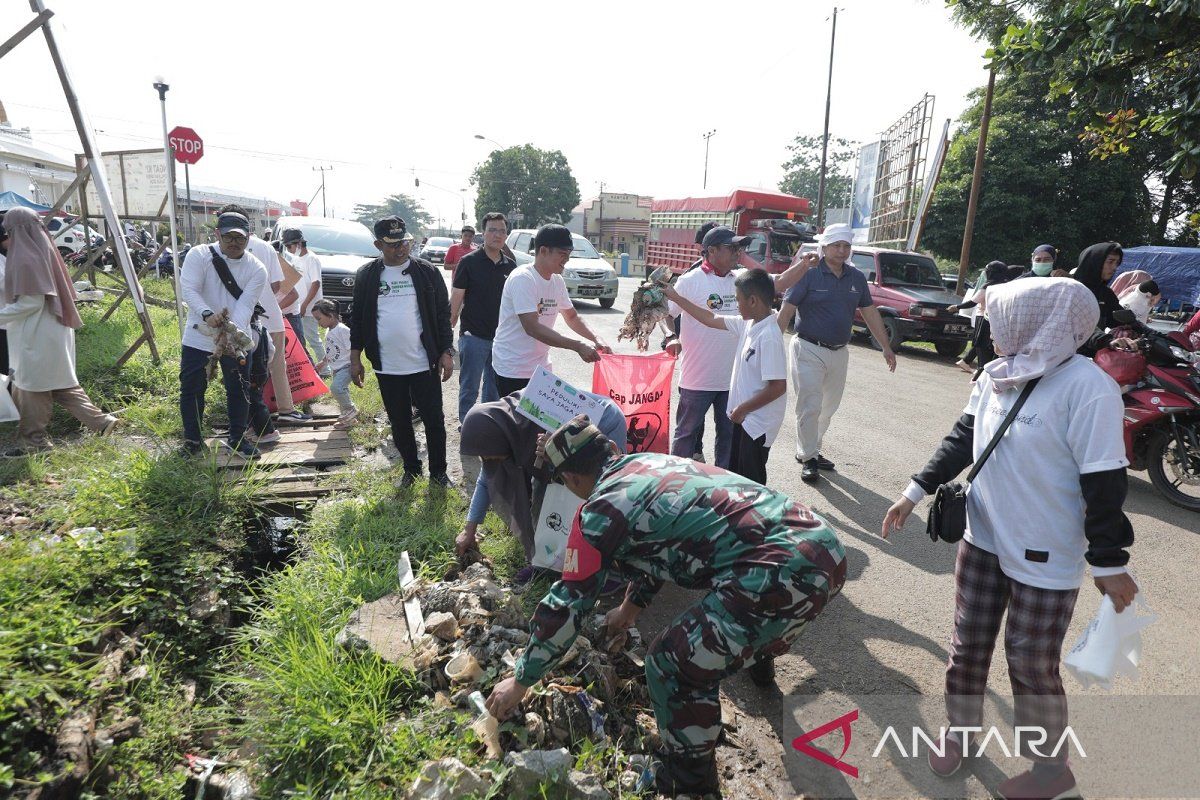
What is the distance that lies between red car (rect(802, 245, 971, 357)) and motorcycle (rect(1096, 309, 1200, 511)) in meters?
5.82

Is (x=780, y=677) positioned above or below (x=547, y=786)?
→ below

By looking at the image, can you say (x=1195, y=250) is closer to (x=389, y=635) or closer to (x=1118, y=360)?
(x=1118, y=360)

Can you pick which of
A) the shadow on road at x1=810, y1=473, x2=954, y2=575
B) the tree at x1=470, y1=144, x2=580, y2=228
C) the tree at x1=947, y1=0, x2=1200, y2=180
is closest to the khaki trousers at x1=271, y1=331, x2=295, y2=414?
the shadow on road at x1=810, y1=473, x2=954, y2=575

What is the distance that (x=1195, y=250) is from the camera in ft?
54.9

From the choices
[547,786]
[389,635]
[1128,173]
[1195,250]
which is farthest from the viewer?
[1128,173]

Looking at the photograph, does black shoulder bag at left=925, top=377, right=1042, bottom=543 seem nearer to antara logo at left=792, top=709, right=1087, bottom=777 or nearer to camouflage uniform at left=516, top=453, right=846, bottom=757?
camouflage uniform at left=516, top=453, right=846, bottom=757

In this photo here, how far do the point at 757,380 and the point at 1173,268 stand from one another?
→ 19.0 meters

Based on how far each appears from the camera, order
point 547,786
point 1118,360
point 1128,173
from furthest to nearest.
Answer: point 1128,173, point 1118,360, point 547,786

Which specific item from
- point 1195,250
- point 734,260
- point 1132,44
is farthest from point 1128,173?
point 734,260

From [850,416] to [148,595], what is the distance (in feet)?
21.5

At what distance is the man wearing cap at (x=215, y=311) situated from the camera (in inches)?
193

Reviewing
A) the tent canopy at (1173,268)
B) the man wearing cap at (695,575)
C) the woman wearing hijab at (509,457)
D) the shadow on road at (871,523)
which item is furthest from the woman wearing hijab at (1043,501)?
the tent canopy at (1173,268)

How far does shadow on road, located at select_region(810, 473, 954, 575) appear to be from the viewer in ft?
13.9

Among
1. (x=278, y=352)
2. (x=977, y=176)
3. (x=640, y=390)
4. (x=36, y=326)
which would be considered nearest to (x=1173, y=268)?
(x=977, y=176)
